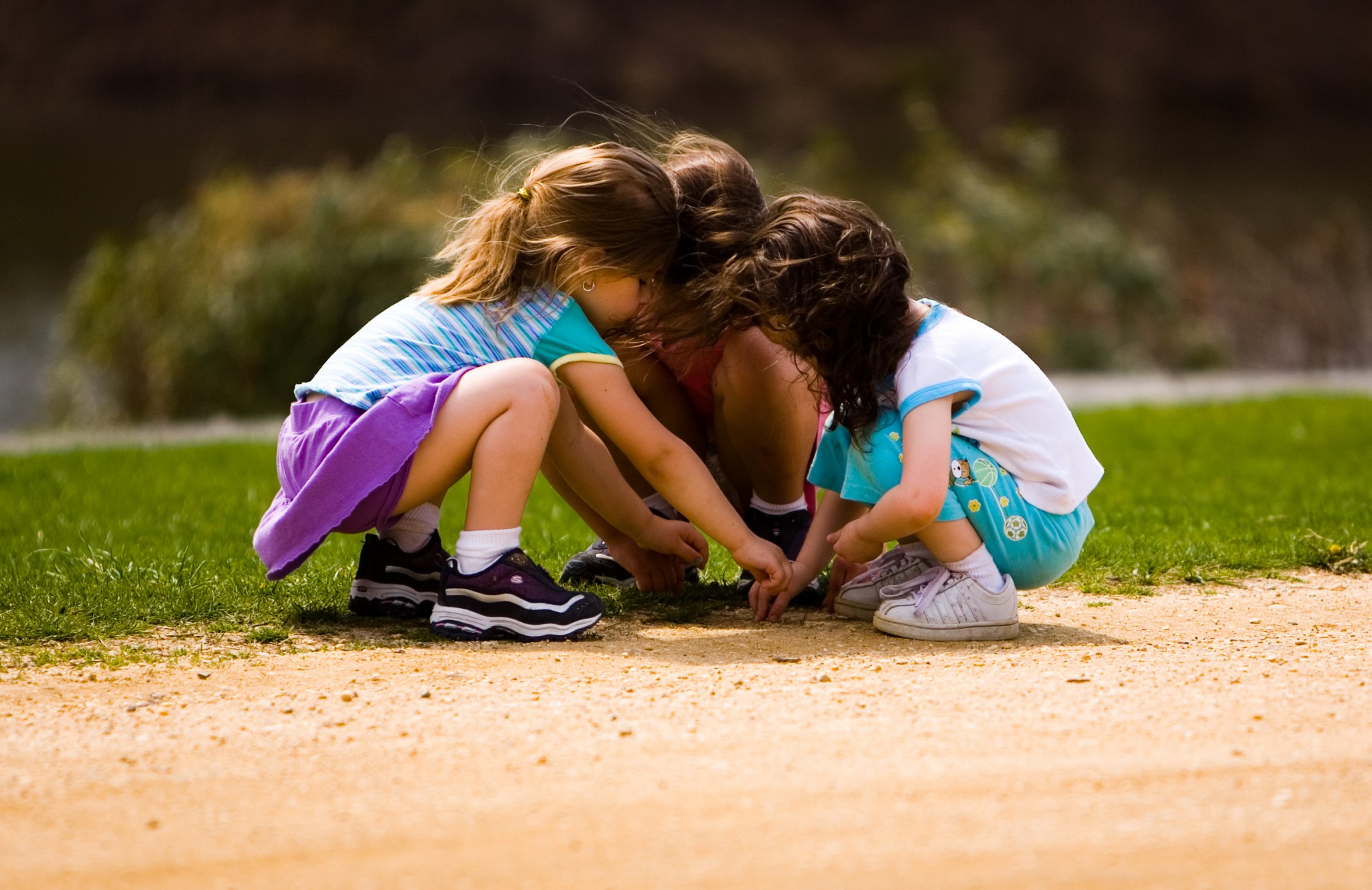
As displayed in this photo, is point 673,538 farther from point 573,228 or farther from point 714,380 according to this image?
point 573,228

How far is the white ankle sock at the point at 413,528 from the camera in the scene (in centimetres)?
338

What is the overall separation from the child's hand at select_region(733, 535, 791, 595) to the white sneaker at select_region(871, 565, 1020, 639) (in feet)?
0.83

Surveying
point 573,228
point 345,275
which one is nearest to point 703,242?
point 573,228

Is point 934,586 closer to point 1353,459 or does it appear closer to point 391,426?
point 391,426

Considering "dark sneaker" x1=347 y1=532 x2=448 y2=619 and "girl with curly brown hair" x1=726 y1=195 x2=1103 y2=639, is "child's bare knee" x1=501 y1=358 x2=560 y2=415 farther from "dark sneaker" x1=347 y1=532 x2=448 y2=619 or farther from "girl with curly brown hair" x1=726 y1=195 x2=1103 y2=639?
"dark sneaker" x1=347 y1=532 x2=448 y2=619

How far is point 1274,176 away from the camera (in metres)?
20.7

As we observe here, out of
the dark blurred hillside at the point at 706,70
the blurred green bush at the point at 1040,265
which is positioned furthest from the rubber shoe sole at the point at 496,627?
the dark blurred hillside at the point at 706,70

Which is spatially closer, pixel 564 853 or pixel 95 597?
pixel 564 853

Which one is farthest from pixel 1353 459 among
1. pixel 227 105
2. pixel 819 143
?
pixel 227 105

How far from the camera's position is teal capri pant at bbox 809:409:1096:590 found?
308 cm

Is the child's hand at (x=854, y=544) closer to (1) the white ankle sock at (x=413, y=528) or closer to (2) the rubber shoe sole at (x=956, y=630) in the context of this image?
(2) the rubber shoe sole at (x=956, y=630)

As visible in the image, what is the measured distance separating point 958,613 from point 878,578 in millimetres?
288

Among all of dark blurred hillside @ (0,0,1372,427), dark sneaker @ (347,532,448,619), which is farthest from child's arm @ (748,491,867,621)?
dark blurred hillside @ (0,0,1372,427)

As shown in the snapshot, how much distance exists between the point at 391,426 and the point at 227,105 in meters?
23.6
